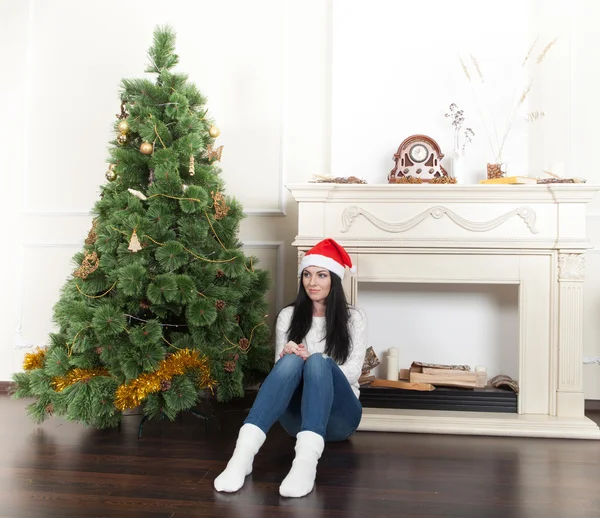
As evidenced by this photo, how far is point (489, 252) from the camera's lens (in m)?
2.75

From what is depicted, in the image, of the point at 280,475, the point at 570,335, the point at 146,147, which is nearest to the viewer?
the point at 280,475

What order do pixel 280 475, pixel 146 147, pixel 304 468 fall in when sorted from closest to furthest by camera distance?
pixel 304 468, pixel 280 475, pixel 146 147

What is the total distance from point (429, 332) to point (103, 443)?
1699 mm

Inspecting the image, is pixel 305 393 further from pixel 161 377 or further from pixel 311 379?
pixel 161 377

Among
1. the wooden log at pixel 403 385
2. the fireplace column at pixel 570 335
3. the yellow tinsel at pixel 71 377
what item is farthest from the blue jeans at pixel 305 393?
the fireplace column at pixel 570 335

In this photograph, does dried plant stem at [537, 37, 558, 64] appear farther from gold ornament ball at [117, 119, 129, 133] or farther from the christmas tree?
gold ornament ball at [117, 119, 129, 133]

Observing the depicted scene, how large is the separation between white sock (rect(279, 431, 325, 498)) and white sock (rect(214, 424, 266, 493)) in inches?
5.2

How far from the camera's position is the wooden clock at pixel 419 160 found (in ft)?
9.77

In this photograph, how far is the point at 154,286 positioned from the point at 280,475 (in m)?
0.88

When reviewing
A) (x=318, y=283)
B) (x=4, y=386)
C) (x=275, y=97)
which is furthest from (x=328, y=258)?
(x=4, y=386)

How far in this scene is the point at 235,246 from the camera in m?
2.76

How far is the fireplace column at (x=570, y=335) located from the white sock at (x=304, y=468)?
1308 mm

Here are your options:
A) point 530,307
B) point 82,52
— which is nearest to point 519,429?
point 530,307

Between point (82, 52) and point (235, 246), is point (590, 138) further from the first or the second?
point (82, 52)
